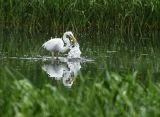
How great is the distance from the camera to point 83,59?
1427 centimetres

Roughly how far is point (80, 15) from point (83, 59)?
216 inches

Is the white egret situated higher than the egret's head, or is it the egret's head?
the egret's head

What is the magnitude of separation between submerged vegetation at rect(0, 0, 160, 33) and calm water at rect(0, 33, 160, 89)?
45 centimetres

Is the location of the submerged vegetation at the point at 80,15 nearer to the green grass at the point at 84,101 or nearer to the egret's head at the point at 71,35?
the egret's head at the point at 71,35

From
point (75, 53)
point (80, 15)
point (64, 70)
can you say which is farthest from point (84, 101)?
point (80, 15)

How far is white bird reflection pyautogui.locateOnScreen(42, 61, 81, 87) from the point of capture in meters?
11.4

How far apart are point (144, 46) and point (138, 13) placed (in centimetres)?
284

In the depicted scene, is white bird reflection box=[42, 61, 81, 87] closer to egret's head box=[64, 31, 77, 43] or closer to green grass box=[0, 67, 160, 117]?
egret's head box=[64, 31, 77, 43]

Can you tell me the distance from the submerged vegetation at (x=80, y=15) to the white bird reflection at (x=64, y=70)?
5296 millimetres

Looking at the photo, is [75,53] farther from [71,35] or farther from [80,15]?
[80,15]

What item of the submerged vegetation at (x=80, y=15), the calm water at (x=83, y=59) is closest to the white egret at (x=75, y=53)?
the calm water at (x=83, y=59)

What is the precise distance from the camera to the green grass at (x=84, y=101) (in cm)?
593

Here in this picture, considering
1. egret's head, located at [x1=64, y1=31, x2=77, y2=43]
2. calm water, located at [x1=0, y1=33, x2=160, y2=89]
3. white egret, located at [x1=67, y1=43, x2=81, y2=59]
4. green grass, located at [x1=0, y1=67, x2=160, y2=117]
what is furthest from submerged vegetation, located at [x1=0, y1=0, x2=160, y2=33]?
green grass, located at [x1=0, y1=67, x2=160, y2=117]

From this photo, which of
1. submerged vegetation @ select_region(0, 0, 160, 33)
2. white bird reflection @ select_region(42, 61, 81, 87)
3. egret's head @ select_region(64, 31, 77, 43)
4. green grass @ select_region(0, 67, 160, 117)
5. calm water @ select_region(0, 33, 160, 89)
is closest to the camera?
green grass @ select_region(0, 67, 160, 117)
